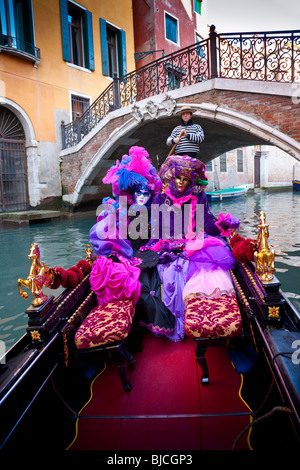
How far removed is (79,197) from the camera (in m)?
10.2

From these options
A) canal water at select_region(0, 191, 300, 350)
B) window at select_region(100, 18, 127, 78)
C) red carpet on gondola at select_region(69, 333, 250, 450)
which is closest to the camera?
red carpet on gondola at select_region(69, 333, 250, 450)

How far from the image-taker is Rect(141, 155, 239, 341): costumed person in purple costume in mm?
1978

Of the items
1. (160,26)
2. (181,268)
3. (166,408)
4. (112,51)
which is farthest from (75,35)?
(166,408)

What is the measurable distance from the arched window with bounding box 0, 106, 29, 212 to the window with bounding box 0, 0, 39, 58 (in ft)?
6.10

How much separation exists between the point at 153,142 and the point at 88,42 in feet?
14.6

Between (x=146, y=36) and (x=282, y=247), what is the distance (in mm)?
11432

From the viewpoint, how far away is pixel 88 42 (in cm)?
1061

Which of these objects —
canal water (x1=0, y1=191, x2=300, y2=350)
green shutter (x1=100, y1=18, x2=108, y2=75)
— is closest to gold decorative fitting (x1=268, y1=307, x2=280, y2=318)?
canal water (x1=0, y1=191, x2=300, y2=350)

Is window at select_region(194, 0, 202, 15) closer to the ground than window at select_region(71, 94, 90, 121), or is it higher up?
higher up

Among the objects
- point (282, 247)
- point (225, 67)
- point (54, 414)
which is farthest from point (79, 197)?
point (54, 414)

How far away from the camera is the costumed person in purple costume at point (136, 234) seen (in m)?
2.02

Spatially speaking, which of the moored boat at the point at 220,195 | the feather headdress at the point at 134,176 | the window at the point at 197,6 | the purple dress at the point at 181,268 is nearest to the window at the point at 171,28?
the window at the point at 197,6

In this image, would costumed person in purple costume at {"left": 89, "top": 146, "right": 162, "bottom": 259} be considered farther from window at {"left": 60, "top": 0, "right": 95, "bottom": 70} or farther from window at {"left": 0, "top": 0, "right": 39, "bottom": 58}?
window at {"left": 60, "top": 0, "right": 95, "bottom": 70}

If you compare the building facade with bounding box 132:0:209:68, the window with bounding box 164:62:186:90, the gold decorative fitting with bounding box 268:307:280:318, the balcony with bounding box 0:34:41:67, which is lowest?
the gold decorative fitting with bounding box 268:307:280:318
